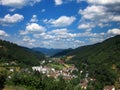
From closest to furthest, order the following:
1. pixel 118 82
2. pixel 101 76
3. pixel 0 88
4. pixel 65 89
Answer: pixel 0 88
pixel 65 89
pixel 118 82
pixel 101 76

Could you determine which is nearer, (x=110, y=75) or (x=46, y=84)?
(x=46, y=84)

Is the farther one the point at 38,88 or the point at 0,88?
the point at 38,88

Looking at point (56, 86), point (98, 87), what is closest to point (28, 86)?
point (56, 86)

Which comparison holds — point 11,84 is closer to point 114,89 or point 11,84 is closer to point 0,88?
point 0,88

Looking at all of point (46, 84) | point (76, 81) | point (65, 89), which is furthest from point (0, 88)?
point (76, 81)

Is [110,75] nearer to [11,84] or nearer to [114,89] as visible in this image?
[114,89]

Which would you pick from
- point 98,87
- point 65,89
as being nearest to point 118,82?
point 98,87

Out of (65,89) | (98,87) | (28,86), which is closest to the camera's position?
(28,86)

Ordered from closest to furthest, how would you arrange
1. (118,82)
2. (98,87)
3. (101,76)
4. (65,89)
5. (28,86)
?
(28,86)
(65,89)
(98,87)
(118,82)
(101,76)

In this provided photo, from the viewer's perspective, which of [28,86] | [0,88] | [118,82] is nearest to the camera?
[0,88]
